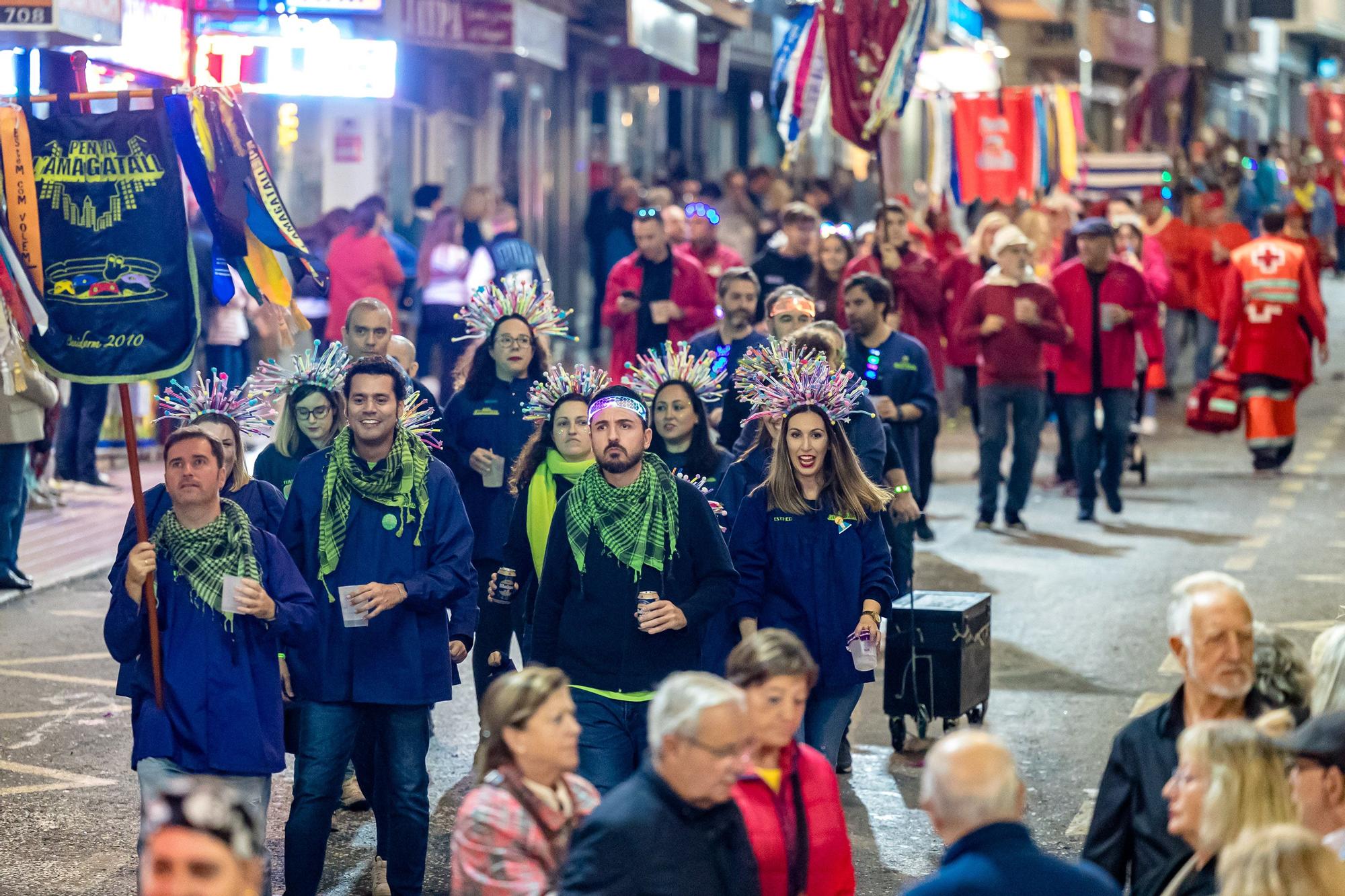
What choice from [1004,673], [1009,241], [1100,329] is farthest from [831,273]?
[1004,673]

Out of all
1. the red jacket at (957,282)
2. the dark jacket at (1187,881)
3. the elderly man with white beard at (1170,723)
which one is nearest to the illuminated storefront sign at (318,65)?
the red jacket at (957,282)

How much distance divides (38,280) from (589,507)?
2183 millimetres

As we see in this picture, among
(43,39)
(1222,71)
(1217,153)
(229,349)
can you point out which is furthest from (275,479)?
(1222,71)

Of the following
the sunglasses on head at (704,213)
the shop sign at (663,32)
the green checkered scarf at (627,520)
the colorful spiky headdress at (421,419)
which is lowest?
the green checkered scarf at (627,520)

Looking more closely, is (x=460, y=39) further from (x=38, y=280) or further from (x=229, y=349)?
(x=38, y=280)

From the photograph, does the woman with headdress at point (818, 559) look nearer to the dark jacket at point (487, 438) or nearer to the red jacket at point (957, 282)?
the dark jacket at point (487, 438)

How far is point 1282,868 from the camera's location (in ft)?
13.2

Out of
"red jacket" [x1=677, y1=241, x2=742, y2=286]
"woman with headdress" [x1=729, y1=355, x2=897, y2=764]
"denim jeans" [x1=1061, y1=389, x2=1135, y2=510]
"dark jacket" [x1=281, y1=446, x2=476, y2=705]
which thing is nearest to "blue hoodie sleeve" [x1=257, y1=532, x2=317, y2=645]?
"dark jacket" [x1=281, y1=446, x2=476, y2=705]

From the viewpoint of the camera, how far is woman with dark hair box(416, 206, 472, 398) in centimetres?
1980

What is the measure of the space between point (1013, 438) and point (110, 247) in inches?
335

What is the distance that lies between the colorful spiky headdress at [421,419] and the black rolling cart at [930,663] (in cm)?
216

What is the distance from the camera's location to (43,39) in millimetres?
13977

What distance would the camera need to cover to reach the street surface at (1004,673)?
25.5ft

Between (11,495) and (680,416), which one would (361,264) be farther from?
(680,416)
